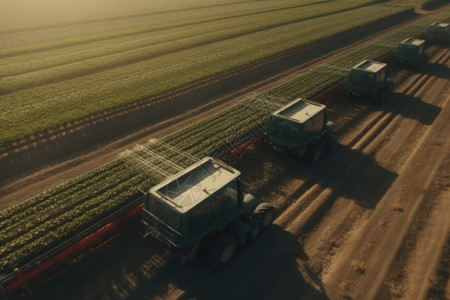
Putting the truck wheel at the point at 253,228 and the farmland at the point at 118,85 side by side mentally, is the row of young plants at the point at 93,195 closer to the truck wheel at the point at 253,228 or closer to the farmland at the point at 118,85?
the farmland at the point at 118,85

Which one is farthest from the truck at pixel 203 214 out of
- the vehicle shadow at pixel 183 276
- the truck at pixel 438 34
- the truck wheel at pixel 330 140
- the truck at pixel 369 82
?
the truck at pixel 438 34

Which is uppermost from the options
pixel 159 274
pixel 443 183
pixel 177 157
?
pixel 177 157

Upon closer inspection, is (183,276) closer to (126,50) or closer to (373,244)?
(373,244)

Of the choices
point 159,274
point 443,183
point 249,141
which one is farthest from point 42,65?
point 443,183

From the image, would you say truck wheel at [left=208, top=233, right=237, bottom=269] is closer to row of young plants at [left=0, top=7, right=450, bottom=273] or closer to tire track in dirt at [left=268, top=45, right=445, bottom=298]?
tire track in dirt at [left=268, top=45, right=445, bottom=298]

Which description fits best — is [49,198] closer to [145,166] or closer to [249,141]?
[145,166]

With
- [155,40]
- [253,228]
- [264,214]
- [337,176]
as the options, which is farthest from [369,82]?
[155,40]
